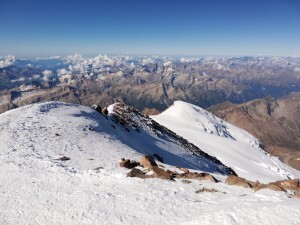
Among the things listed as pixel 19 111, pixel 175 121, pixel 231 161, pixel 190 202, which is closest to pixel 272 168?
pixel 231 161

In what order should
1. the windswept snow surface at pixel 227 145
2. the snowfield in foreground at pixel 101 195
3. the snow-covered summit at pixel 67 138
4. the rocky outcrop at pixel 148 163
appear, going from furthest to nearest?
the windswept snow surface at pixel 227 145
the snow-covered summit at pixel 67 138
the rocky outcrop at pixel 148 163
the snowfield in foreground at pixel 101 195

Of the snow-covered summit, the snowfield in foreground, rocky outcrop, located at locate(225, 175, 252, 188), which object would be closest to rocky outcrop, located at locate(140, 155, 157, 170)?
the snowfield in foreground

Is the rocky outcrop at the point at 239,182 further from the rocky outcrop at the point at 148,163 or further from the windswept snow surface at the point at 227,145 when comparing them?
the windswept snow surface at the point at 227,145

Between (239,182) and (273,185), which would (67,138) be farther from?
(273,185)

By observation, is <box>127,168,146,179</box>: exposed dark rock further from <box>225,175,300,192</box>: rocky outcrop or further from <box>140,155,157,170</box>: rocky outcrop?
<box>225,175,300,192</box>: rocky outcrop

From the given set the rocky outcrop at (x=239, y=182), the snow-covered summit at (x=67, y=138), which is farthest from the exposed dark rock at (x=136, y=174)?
the rocky outcrop at (x=239, y=182)

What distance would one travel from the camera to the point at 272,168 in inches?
3743

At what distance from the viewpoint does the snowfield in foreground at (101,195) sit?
15.9 m

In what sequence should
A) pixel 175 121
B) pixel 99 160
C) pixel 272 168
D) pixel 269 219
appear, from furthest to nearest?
pixel 175 121, pixel 272 168, pixel 99 160, pixel 269 219

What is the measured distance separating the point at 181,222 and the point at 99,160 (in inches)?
530

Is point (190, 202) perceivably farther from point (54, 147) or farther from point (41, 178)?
A: point (54, 147)

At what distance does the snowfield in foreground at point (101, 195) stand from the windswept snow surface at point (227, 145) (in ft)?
164

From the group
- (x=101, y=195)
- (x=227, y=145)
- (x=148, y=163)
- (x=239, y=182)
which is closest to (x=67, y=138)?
(x=148, y=163)

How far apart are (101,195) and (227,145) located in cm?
8466
